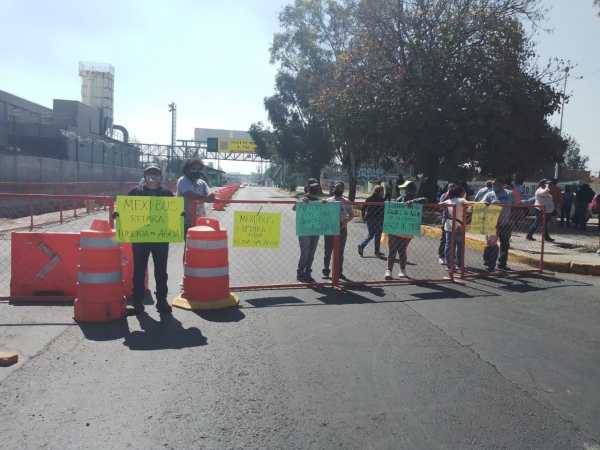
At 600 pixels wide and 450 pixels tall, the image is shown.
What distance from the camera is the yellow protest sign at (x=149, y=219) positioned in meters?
6.65

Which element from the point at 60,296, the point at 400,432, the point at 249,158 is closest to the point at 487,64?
the point at 60,296

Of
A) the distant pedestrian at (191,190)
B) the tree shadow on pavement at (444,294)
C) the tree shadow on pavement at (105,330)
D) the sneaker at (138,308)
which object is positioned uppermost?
the distant pedestrian at (191,190)

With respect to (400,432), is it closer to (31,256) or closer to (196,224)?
(196,224)

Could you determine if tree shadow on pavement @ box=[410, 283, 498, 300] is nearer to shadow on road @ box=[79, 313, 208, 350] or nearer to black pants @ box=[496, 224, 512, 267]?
black pants @ box=[496, 224, 512, 267]

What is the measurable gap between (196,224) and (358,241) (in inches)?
331

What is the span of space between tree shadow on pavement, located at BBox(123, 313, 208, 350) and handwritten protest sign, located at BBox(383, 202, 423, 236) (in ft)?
13.2

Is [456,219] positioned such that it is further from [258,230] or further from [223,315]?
[223,315]

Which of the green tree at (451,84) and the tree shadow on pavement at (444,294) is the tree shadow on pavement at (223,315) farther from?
the green tree at (451,84)

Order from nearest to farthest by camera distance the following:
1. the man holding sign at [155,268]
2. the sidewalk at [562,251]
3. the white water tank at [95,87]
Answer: the man holding sign at [155,268]
the sidewalk at [562,251]
the white water tank at [95,87]

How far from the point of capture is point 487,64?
22.4 metres

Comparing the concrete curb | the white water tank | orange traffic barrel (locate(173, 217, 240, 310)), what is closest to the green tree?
the concrete curb

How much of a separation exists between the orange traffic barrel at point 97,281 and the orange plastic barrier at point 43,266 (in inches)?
45.3

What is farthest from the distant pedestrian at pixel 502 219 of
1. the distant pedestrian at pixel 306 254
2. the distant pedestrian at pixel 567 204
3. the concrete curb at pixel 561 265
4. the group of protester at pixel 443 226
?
the distant pedestrian at pixel 567 204

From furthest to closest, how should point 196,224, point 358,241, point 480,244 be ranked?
1. point 358,241
2. point 480,244
3. point 196,224
